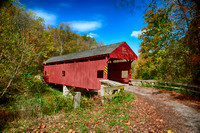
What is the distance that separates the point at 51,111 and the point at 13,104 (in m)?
3.64

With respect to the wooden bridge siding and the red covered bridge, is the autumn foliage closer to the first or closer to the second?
the red covered bridge

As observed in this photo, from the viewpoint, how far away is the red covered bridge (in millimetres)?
9805

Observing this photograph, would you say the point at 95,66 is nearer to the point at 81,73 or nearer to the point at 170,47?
the point at 81,73

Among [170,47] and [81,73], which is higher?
[170,47]

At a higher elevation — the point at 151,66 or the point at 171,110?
the point at 151,66

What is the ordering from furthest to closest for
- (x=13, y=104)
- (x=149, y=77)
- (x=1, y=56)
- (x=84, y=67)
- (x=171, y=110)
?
(x=149, y=77)
(x=84, y=67)
(x=13, y=104)
(x=171, y=110)
(x=1, y=56)

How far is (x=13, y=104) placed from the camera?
23.0 ft

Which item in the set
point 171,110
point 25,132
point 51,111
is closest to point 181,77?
point 171,110

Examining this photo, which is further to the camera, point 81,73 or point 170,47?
point 81,73

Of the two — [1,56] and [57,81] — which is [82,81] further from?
[1,56]

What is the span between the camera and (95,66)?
10445mm

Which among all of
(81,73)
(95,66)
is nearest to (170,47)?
(95,66)

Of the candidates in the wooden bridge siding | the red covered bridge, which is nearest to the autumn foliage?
the red covered bridge

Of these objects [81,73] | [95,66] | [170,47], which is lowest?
[81,73]
